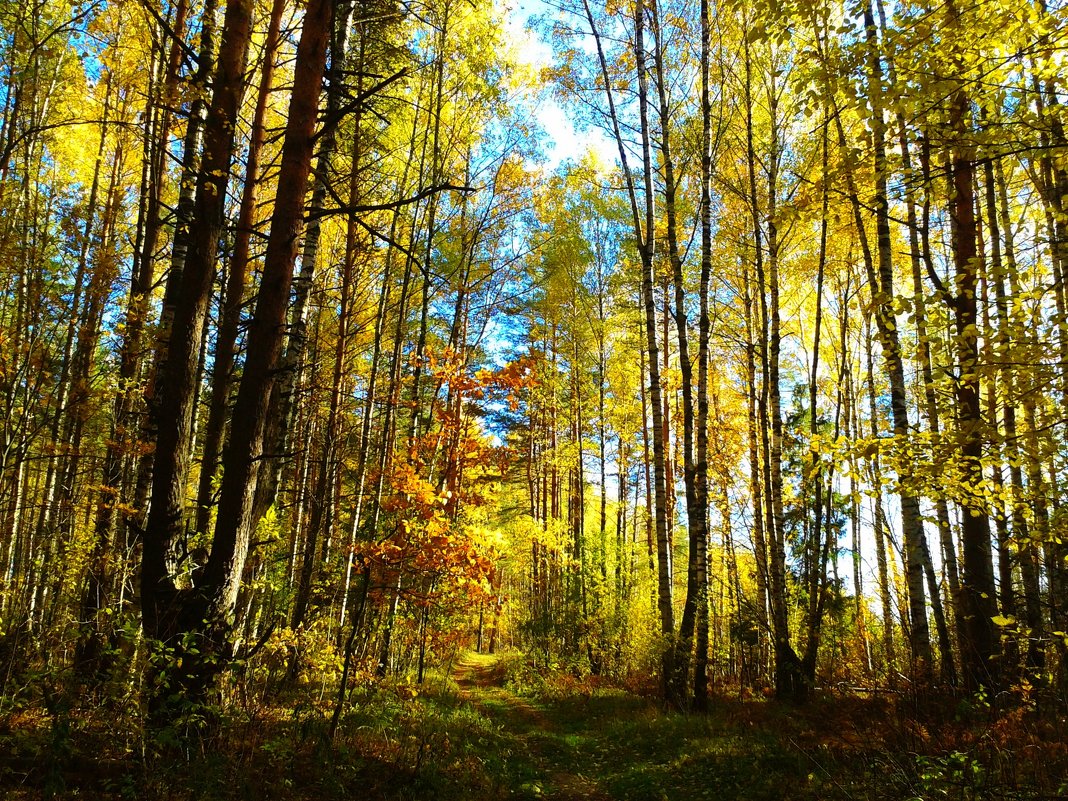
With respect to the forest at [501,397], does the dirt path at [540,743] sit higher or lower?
lower

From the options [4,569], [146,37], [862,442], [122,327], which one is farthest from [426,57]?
[4,569]

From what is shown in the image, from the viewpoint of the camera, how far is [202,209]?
13.1 feet

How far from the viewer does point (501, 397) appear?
10.1 metres

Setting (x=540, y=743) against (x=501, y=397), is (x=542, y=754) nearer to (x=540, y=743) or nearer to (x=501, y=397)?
(x=540, y=743)

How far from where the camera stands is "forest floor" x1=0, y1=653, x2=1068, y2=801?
3387 millimetres

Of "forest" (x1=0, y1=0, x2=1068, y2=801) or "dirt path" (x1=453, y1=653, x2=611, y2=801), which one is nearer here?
"forest" (x1=0, y1=0, x2=1068, y2=801)

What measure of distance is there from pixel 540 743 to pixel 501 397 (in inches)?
216

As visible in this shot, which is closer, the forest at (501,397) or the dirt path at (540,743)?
the forest at (501,397)

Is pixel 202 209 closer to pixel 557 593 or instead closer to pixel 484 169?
pixel 484 169

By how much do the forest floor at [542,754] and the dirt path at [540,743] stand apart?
4 centimetres

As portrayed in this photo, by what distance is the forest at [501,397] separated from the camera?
3.56 m

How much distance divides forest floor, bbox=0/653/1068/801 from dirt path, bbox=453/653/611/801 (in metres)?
0.04

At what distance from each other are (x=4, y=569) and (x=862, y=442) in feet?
44.6

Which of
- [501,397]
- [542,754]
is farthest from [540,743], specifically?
[501,397]
